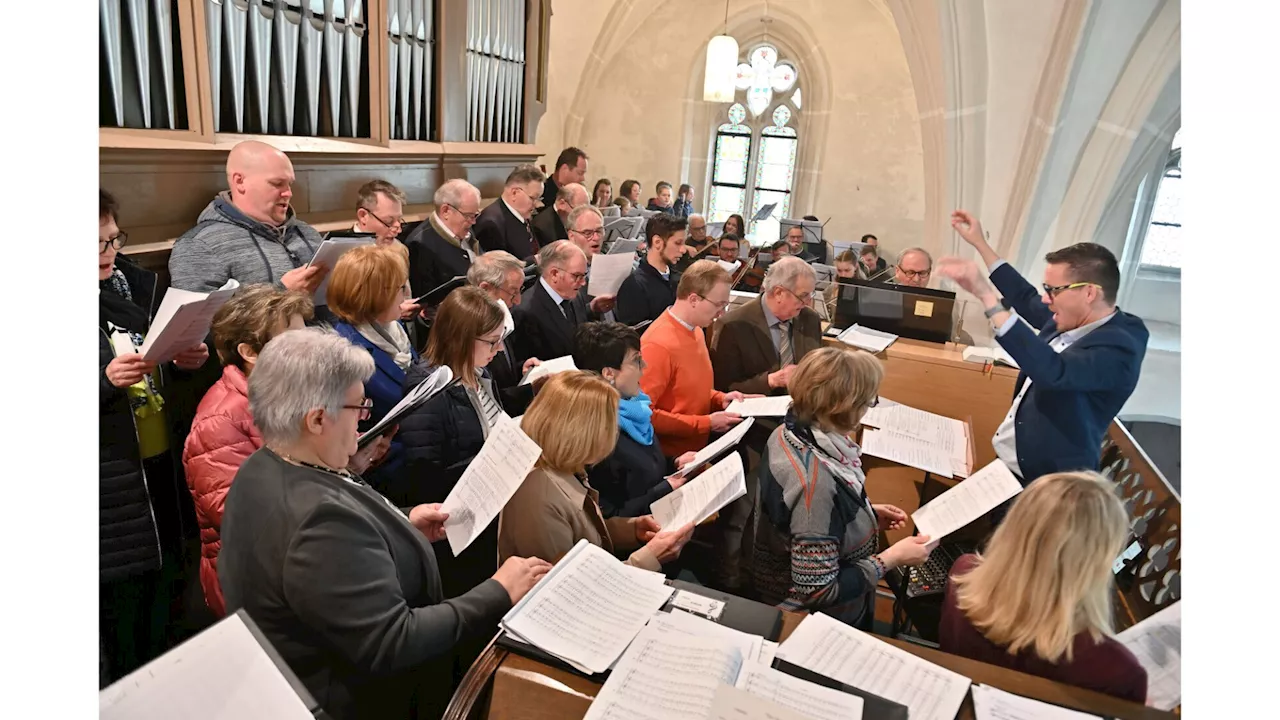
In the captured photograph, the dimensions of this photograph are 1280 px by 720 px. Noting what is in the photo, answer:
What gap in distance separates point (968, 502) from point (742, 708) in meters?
1.03

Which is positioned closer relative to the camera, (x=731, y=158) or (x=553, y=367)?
(x=553, y=367)

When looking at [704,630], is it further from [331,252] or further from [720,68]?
[720,68]

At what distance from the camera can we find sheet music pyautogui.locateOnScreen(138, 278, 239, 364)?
1.86m

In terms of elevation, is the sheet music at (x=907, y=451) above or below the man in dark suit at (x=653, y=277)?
below

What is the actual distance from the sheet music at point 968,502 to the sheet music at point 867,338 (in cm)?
126

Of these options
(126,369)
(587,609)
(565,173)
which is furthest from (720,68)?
(587,609)

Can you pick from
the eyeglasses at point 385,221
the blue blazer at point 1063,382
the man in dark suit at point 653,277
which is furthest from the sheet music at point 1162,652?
the eyeglasses at point 385,221

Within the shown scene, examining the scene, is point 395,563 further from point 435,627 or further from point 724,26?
point 724,26

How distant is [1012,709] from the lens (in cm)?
137

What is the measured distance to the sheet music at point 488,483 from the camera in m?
1.69

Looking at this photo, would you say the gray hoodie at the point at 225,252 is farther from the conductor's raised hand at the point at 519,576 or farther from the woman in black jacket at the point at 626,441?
the conductor's raised hand at the point at 519,576

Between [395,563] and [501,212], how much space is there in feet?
11.9

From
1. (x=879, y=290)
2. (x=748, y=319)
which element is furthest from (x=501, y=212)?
(x=879, y=290)

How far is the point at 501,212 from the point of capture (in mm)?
4758
